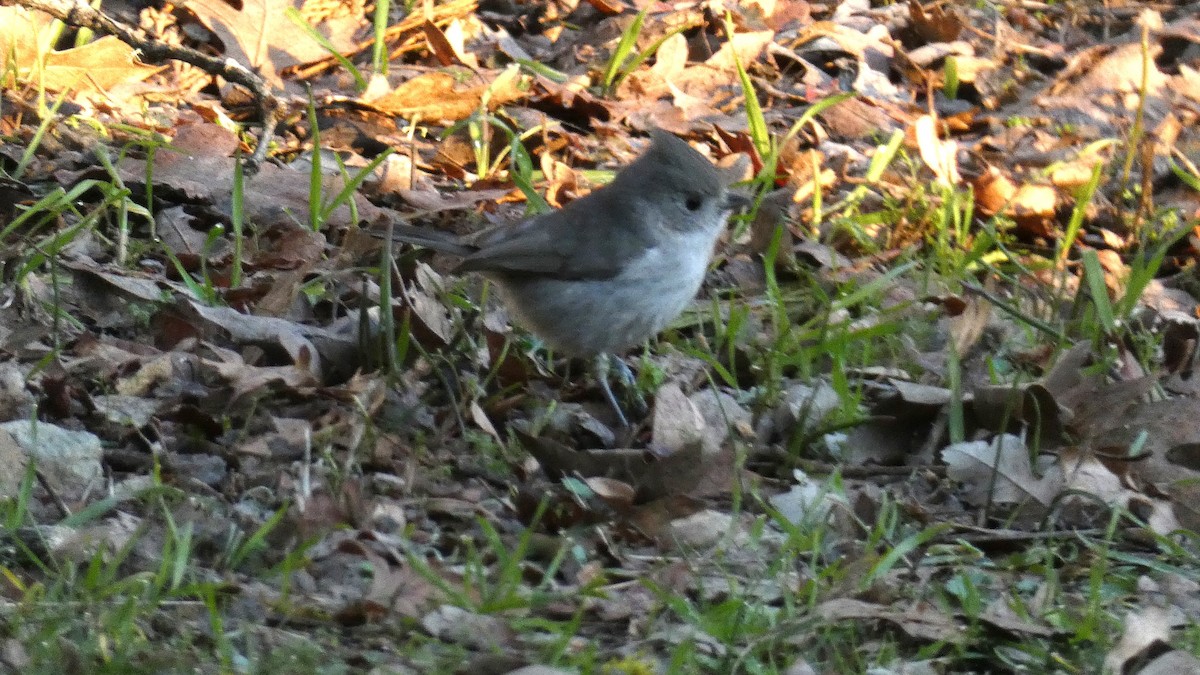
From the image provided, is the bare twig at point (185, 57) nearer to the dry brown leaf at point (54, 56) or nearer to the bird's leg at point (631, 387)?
the dry brown leaf at point (54, 56)

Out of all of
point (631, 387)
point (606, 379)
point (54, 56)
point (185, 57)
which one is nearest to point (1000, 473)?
point (631, 387)

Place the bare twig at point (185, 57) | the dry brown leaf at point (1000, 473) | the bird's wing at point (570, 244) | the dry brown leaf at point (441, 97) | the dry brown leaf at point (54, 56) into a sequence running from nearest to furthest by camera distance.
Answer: the dry brown leaf at point (1000, 473) → the bird's wing at point (570, 244) → the bare twig at point (185, 57) → the dry brown leaf at point (54, 56) → the dry brown leaf at point (441, 97)

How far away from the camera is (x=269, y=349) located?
413 cm

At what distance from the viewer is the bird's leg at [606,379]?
4219mm

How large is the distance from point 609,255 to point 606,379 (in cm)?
42

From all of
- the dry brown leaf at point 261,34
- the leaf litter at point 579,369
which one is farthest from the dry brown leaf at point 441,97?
the dry brown leaf at point 261,34

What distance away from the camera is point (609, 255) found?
470cm

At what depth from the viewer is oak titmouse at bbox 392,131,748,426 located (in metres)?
4.52

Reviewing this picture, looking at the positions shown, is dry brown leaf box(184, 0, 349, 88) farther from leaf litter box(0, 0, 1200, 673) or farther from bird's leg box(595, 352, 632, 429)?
bird's leg box(595, 352, 632, 429)

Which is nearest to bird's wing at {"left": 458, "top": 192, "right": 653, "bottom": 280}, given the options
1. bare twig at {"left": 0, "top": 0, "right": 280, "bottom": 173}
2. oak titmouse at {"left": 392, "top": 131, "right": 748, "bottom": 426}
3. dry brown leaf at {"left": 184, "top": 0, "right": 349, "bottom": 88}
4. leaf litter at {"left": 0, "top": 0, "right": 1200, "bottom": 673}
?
oak titmouse at {"left": 392, "top": 131, "right": 748, "bottom": 426}

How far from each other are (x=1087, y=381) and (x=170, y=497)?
2.47 meters

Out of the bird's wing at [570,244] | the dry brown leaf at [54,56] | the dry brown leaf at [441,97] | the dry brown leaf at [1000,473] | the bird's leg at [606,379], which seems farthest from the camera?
the dry brown leaf at [441,97]

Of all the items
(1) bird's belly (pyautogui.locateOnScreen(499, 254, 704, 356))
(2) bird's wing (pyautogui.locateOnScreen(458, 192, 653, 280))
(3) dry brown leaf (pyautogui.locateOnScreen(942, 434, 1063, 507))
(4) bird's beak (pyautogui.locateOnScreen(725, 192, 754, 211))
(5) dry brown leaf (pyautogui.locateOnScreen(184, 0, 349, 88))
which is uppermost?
(5) dry brown leaf (pyautogui.locateOnScreen(184, 0, 349, 88))

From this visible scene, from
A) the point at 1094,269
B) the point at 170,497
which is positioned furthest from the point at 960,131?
the point at 170,497
